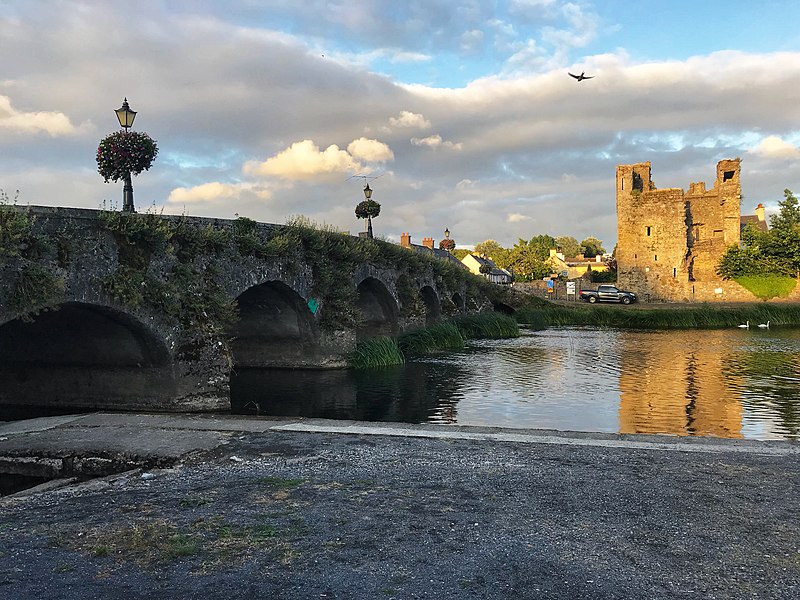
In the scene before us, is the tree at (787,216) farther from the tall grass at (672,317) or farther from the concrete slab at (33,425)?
the concrete slab at (33,425)

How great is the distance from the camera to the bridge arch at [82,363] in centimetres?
1346

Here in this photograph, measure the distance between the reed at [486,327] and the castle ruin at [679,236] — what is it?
99.1 feet

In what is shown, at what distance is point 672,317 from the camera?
41.1 meters

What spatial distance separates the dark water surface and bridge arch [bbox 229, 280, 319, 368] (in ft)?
2.28

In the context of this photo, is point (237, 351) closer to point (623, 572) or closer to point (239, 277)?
point (239, 277)

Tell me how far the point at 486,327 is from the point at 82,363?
80.8 feet

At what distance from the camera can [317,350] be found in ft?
70.4

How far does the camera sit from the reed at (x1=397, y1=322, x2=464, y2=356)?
90.3 feet

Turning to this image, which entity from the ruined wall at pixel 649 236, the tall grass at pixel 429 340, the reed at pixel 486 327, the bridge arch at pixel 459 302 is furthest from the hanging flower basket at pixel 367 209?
the ruined wall at pixel 649 236

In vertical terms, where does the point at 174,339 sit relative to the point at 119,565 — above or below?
above

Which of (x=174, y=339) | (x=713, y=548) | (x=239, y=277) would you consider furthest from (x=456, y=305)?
(x=713, y=548)

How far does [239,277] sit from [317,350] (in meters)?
6.22

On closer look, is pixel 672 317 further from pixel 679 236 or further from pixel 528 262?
pixel 528 262

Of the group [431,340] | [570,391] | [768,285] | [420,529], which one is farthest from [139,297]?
[768,285]
